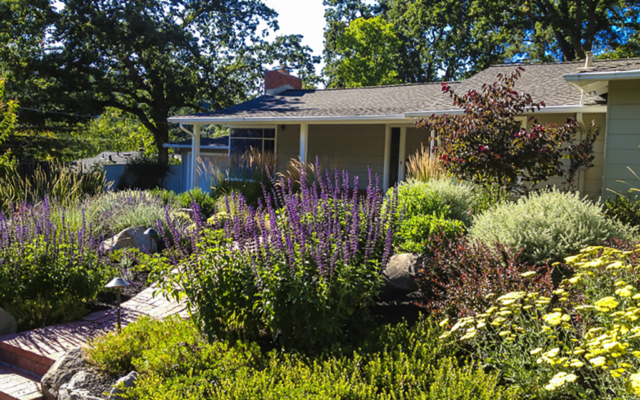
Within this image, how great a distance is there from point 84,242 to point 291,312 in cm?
348

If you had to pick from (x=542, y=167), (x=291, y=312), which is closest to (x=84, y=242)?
(x=291, y=312)

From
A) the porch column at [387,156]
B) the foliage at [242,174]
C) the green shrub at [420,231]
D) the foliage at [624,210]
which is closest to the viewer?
the green shrub at [420,231]

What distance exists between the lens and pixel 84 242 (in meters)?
5.70

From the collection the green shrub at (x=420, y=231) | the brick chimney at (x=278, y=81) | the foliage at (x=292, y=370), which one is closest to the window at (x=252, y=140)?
the brick chimney at (x=278, y=81)

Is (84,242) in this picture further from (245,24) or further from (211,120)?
(245,24)

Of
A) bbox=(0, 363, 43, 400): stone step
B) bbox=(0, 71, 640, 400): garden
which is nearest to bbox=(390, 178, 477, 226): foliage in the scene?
bbox=(0, 71, 640, 400): garden

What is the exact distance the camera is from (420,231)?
5.84 metres

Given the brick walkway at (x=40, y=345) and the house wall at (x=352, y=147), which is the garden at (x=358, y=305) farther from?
the house wall at (x=352, y=147)

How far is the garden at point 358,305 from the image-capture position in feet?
9.37

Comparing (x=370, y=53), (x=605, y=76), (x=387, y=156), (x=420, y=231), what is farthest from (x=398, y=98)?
(x=370, y=53)

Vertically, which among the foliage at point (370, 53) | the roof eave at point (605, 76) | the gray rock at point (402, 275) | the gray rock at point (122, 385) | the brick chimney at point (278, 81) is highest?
the foliage at point (370, 53)

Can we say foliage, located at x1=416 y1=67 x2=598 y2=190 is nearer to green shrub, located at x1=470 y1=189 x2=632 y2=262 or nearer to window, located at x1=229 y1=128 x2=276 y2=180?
green shrub, located at x1=470 y1=189 x2=632 y2=262

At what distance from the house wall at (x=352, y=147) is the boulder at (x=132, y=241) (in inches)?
249

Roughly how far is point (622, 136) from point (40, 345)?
24.7 feet
